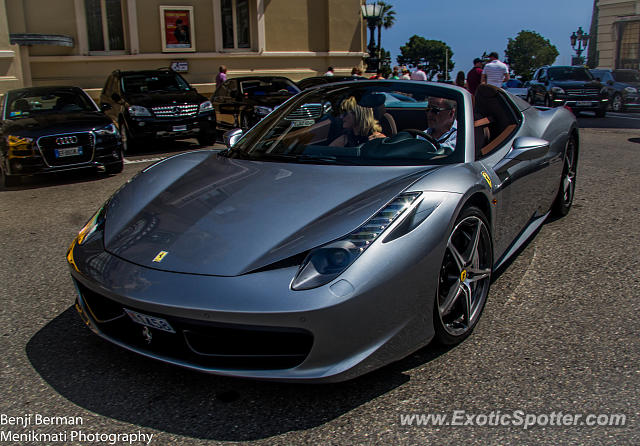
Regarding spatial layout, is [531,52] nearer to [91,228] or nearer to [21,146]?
[21,146]

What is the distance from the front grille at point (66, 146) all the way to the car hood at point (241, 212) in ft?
16.6

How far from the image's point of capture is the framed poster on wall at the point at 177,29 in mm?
18750

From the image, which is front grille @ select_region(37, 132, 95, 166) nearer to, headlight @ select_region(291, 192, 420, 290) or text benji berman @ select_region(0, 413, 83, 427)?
text benji berman @ select_region(0, 413, 83, 427)

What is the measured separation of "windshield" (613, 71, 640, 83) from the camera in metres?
21.9

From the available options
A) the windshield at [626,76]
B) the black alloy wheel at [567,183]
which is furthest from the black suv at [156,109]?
the windshield at [626,76]

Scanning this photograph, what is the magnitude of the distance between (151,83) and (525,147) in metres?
9.82

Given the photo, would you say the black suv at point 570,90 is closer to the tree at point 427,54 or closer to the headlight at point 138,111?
the headlight at point 138,111

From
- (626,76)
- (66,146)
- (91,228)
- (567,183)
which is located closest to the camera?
(91,228)

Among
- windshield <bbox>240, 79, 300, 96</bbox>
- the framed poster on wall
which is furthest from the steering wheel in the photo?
the framed poster on wall

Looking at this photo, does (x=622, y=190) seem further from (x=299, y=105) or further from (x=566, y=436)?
(x=566, y=436)

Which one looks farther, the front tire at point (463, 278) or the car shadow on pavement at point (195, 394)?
the front tire at point (463, 278)

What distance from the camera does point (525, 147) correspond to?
12.3 ft

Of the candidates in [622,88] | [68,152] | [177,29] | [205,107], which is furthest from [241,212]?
[622,88]

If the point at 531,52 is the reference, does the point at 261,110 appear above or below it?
below
